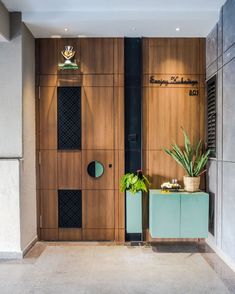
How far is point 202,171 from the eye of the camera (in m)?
5.64

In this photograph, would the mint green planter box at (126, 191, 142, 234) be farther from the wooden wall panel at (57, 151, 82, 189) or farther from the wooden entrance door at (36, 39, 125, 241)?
the wooden wall panel at (57, 151, 82, 189)

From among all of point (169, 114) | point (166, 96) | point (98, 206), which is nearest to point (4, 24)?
point (166, 96)

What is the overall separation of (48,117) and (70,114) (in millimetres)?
400

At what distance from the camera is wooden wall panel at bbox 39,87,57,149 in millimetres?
5723

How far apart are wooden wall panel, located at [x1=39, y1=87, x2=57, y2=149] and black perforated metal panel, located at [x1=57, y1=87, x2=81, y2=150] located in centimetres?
9

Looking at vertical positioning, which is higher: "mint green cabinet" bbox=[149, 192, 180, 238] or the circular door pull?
the circular door pull

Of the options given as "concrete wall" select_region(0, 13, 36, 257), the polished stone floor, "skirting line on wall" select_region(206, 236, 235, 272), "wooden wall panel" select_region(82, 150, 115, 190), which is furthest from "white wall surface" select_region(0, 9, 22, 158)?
"skirting line on wall" select_region(206, 236, 235, 272)

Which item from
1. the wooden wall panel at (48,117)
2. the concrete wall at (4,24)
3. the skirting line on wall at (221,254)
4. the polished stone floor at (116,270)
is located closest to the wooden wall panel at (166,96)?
the polished stone floor at (116,270)

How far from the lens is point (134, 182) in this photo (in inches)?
212

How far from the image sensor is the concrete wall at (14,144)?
192 inches

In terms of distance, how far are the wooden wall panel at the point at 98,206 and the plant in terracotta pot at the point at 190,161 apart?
132 centimetres

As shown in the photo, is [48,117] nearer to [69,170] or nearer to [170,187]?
[69,170]

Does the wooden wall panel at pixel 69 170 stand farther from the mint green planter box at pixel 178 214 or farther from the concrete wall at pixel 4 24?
the concrete wall at pixel 4 24

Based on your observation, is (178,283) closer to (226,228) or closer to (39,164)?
(226,228)
